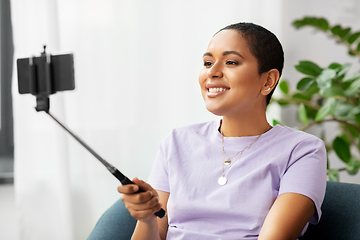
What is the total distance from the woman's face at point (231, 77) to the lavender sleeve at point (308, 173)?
19cm

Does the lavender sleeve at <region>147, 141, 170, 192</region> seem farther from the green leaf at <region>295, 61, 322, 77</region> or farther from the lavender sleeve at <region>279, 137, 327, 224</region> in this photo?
the green leaf at <region>295, 61, 322, 77</region>

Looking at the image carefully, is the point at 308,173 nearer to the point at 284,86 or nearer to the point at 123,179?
the point at 123,179

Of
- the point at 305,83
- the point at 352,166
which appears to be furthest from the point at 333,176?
the point at 305,83

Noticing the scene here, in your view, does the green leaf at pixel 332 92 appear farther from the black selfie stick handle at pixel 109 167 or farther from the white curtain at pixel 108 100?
the black selfie stick handle at pixel 109 167

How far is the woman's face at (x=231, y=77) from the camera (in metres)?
0.96

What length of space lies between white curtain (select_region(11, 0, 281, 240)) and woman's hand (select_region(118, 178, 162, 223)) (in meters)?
0.95

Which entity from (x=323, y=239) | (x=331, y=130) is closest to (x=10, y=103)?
(x=323, y=239)

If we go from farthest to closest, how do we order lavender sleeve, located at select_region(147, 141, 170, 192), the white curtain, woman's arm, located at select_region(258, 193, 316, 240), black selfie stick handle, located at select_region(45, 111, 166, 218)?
the white curtain < lavender sleeve, located at select_region(147, 141, 170, 192) < woman's arm, located at select_region(258, 193, 316, 240) < black selfie stick handle, located at select_region(45, 111, 166, 218)

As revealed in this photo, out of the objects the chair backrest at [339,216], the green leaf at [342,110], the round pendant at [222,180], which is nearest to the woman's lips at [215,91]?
the round pendant at [222,180]

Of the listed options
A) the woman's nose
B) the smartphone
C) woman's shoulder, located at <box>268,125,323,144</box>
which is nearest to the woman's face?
the woman's nose

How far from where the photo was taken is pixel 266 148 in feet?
3.27

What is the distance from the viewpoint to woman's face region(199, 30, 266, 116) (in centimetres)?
96

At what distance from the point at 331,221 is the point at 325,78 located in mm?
557

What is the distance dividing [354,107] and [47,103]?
4.07 feet
